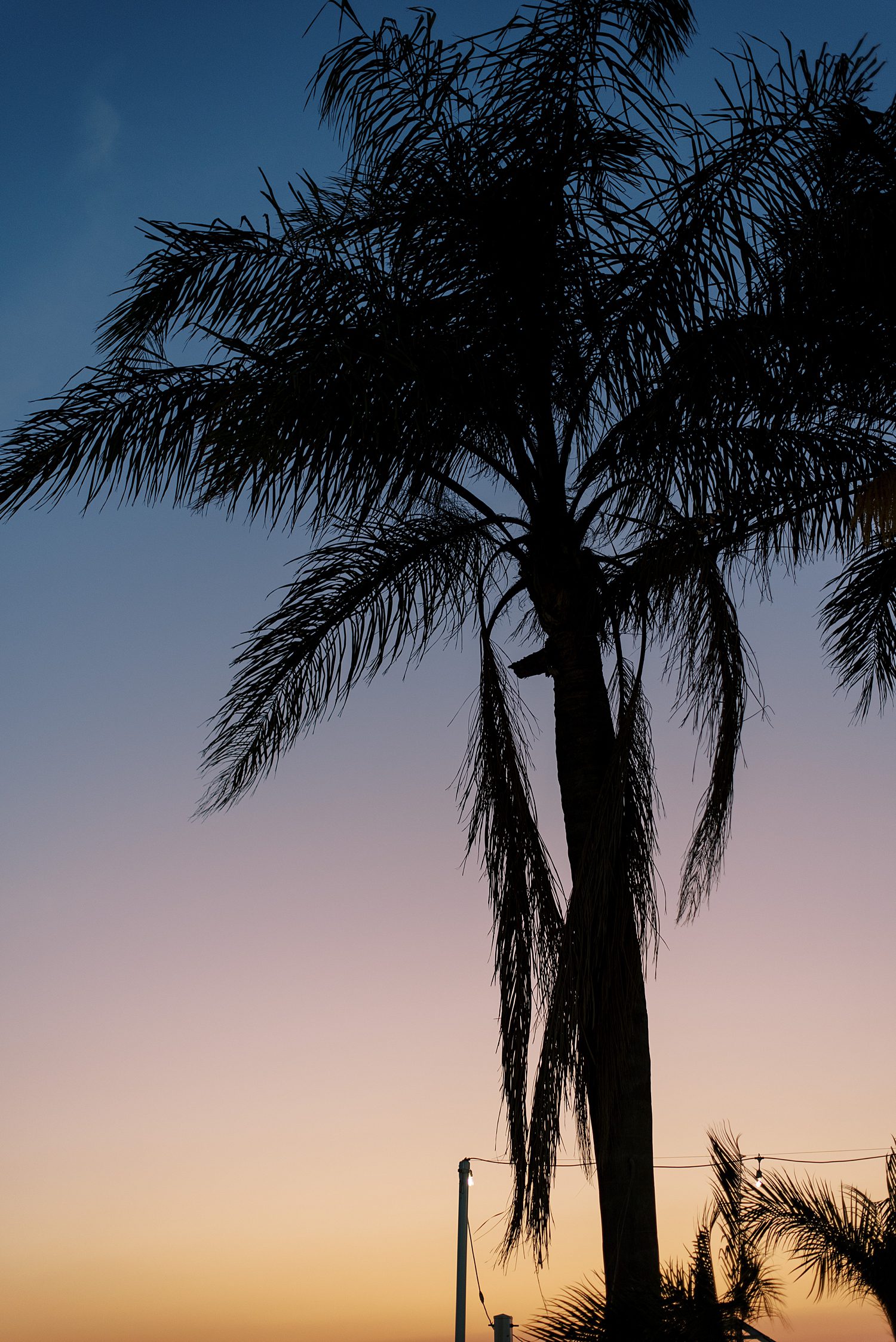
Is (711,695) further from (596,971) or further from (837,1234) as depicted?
(837,1234)

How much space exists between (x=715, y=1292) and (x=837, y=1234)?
65.0 inches

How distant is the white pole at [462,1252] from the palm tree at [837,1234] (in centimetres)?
992

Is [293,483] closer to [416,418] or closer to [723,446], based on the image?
[416,418]

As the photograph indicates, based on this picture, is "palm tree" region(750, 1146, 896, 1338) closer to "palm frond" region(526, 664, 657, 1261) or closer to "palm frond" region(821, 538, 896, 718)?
"palm frond" region(526, 664, 657, 1261)

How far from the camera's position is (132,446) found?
670 centimetres

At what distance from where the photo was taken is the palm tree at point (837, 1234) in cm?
641

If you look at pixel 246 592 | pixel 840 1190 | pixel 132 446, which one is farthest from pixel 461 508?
pixel 246 592

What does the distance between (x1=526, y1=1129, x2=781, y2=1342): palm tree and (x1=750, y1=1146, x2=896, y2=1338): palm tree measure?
0.23 m

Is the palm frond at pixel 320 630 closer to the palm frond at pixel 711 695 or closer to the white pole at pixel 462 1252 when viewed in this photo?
the palm frond at pixel 711 695

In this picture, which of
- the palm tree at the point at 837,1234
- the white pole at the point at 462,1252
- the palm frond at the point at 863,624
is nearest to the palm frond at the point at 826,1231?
the palm tree at the point at 837,1234

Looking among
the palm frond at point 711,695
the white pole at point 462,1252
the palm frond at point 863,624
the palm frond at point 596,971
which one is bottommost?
the white pole at point 462,1252

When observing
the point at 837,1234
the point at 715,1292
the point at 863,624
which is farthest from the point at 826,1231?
the point at 863,624

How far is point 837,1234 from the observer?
6535 mm

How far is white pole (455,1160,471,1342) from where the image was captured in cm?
1516
